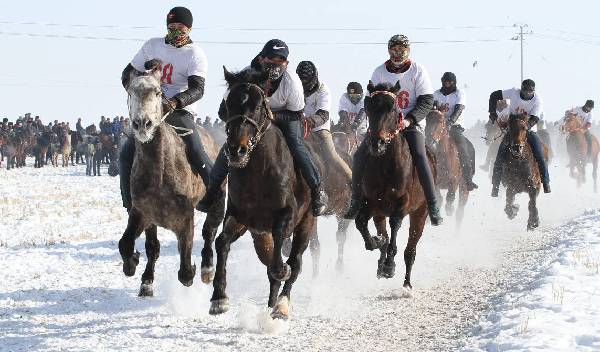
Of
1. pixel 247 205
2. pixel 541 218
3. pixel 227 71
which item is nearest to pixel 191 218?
pixel 247 205

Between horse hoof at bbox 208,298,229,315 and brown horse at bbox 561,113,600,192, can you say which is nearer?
horse hoof at bbox 208,298,229,315

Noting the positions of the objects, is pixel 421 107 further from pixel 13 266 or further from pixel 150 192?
pixel 13 266

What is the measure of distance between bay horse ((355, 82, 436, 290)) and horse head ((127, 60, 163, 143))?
2.88 meters

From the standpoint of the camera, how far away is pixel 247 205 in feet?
26.5

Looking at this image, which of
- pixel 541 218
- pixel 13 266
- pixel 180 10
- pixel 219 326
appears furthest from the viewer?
pixel 541 218

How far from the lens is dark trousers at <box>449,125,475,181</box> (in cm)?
1770

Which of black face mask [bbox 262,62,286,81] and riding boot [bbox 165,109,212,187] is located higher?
black face mask [bbox 262,62,286,81]

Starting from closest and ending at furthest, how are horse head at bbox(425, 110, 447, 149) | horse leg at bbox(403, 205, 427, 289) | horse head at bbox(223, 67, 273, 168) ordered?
horse head at bbox(223, 67, 273, 168) < horse leg at bbox(403, 205, 427, 289) < horse head at bbox(425, 110, 447, 149)

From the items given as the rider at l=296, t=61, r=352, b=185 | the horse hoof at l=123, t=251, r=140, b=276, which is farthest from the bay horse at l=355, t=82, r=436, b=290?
the horse hoof at l=123, t=251, r=140, b=276

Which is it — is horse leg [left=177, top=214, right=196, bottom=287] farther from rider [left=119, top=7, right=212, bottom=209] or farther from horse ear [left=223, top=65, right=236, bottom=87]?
horse ear [left=223, top=65, right=236, bottom=87]

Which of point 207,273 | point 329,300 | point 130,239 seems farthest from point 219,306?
point 329,300

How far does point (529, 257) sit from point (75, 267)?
7.19 meters

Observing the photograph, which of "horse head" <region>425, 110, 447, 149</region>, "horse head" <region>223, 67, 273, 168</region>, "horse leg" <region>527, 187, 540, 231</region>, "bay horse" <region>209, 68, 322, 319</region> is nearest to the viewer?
"horse head" <region>223, 67, 273, 168</region>

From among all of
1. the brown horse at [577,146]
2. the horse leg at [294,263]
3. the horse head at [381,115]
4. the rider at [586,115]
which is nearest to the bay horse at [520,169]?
the horse head at [381,115]
